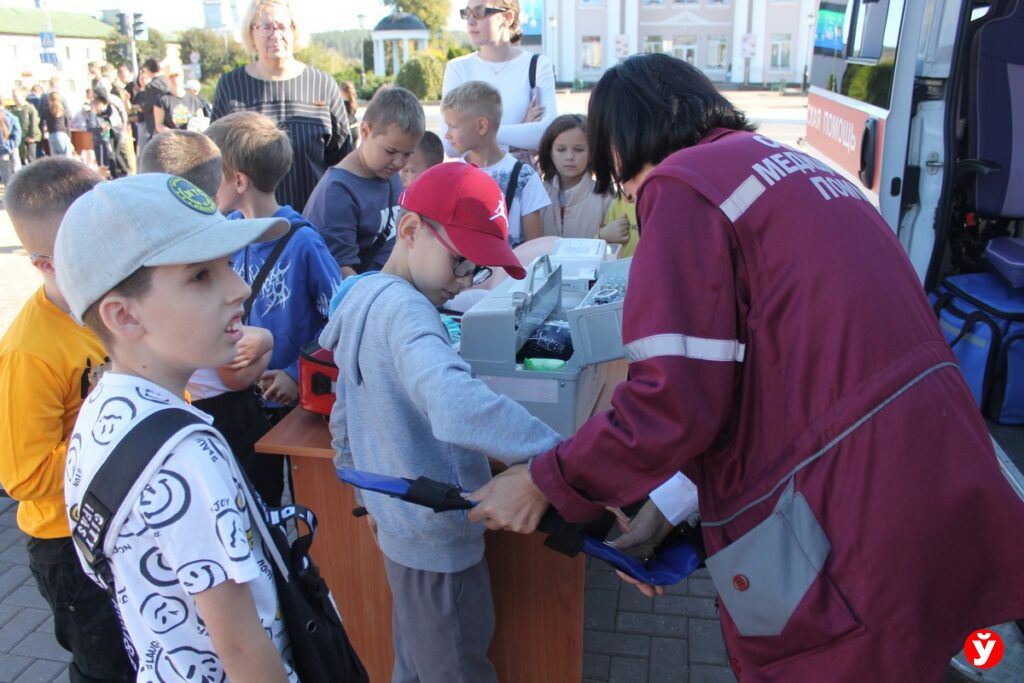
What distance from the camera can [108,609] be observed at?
6.14 feet

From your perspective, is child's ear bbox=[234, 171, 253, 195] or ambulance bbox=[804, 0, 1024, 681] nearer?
child's ear bbox=[234, 171, 253, 195]

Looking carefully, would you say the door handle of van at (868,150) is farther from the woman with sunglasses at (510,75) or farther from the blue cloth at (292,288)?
the blue cloth at (292,288)

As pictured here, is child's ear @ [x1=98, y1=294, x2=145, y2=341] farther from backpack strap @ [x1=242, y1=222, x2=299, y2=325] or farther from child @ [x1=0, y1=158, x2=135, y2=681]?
backpack strap @ [x1=242, y1=222, x2=299, y2=325]

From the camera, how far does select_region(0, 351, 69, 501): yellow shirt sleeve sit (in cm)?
178

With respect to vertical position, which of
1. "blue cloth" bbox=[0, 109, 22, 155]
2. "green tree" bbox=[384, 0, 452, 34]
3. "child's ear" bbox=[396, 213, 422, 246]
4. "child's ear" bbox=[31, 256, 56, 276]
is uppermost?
"green tree" bbox=[384, 0, 452, 34]

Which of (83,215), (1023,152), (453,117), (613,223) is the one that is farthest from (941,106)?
(83,215)

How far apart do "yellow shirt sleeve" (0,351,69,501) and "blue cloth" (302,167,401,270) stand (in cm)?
148

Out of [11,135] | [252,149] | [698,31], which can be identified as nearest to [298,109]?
[252,149]

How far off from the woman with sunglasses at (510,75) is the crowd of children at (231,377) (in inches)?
47.7

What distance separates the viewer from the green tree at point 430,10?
5291 centimetres

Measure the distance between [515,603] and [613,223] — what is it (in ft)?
7.44

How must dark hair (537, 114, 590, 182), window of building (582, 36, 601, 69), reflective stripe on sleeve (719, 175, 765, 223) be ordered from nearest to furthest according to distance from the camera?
reflective stripe on sleeve (719, 175, 765, 223) → dark hair (537, 114, 590, 182) → window of building (582, 36, 601, 69)

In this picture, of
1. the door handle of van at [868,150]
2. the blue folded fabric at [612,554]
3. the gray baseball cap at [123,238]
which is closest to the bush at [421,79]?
the door handle of van at [868,150]

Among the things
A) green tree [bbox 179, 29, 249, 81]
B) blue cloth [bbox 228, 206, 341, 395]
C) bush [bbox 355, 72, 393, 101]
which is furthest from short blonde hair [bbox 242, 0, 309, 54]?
green tree [bbox 179, 29, 249, 81]
